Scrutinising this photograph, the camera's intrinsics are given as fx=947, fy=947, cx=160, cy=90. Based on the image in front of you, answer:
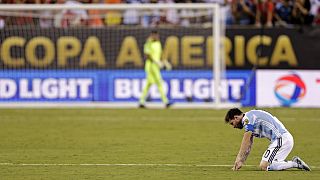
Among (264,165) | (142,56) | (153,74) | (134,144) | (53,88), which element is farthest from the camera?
(142,56)

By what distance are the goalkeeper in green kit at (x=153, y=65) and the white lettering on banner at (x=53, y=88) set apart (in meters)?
1.90

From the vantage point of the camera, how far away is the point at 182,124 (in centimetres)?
2433

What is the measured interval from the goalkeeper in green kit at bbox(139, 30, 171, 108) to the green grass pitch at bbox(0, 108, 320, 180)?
20.8 inches

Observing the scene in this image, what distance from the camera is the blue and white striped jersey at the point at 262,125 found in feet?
45.3

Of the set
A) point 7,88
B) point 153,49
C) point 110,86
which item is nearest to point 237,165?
point 153,49

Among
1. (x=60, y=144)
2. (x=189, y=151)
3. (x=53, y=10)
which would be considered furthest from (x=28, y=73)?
(x=189, y=151)

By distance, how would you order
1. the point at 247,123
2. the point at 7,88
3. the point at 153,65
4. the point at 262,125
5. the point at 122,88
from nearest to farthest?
1. the point at 247,123
2. the point at 262,125
3. the point at 153,65
4. the point at 7,88
5. the point at 122,88

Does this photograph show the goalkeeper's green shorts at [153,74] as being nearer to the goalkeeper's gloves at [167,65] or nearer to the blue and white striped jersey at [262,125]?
the goalkeeper's gloves at [167,65]

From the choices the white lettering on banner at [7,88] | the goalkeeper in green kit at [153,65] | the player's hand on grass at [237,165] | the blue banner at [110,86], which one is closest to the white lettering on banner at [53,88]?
the blue banner at [110,86]

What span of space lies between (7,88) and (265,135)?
16.0 m

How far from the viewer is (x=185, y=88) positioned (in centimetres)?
2916

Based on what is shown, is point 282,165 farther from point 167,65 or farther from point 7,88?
point 7,88

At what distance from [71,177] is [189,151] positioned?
456cm

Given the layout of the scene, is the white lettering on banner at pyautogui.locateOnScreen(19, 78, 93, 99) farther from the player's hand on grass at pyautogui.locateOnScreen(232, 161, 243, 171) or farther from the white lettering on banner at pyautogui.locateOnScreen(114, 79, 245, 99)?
the player's hand on grass at pyautogui.locateOnScreen(232, 161, 243, 171)
